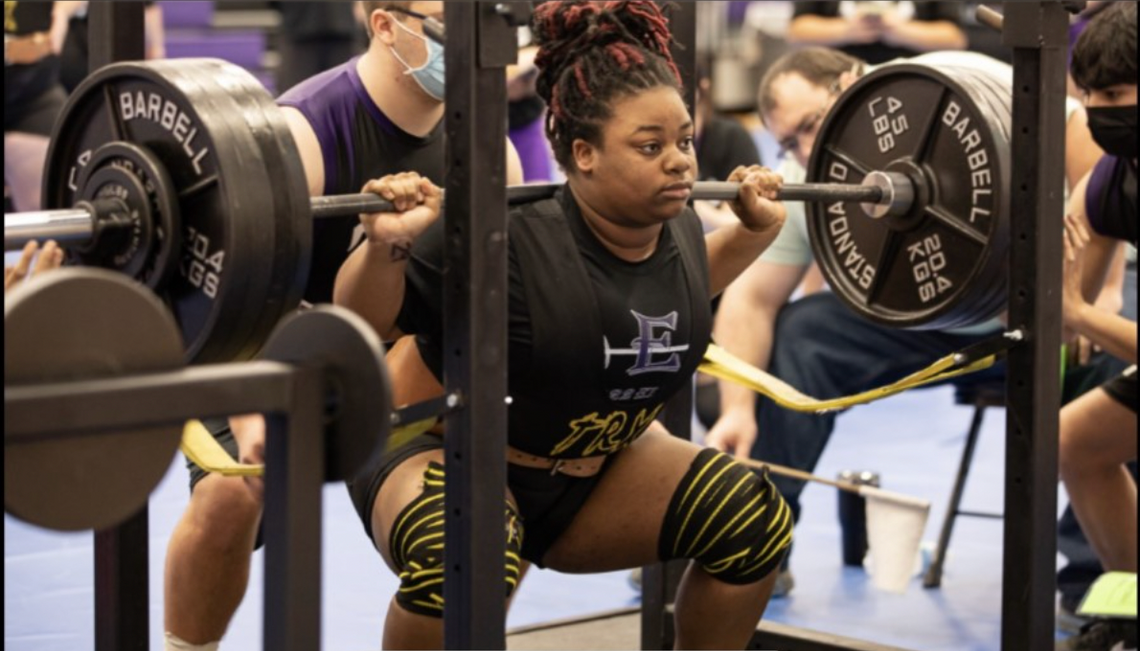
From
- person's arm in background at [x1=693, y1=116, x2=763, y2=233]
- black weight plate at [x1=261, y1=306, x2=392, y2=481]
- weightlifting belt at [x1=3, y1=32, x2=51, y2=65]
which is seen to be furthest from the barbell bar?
weightlifting belt at [x1=3, y1=32, x2=51, y2=65]

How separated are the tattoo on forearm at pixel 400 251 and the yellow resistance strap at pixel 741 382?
0.83 feet

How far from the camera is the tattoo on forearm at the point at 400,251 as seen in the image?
260cm

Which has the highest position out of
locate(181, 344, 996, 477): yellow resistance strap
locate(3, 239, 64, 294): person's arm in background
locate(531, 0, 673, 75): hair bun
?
locate(531, 0, 673, 75): hair bun

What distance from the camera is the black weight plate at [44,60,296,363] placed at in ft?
7.77

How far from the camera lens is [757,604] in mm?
3041

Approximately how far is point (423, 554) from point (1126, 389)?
6.93ft

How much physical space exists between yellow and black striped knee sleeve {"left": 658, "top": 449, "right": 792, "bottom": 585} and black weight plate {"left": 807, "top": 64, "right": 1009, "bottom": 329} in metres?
0.65

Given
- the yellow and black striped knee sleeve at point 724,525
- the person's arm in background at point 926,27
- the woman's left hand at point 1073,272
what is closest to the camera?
the yellow and black striped knee sleeve at point 724,525

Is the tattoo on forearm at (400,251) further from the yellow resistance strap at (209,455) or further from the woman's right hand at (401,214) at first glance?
the yellow resistance strap at (209,455)

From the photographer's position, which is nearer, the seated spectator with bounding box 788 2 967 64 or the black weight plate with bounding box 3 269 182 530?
the black weight plate with bounding box 3 269 182 530

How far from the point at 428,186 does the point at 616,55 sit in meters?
0.41

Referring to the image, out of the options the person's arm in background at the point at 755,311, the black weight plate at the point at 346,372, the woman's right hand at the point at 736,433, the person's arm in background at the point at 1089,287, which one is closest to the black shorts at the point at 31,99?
the person's arm in background at the point at 755,311

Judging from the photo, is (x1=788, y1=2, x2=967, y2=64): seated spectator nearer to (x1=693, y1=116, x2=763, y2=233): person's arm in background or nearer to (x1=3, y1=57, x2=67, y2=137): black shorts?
(x1=693, y1=116, x2=763, y2=233): person's arm in background

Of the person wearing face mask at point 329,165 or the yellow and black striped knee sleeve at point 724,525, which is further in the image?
the person wearing face mask at point 329,165
